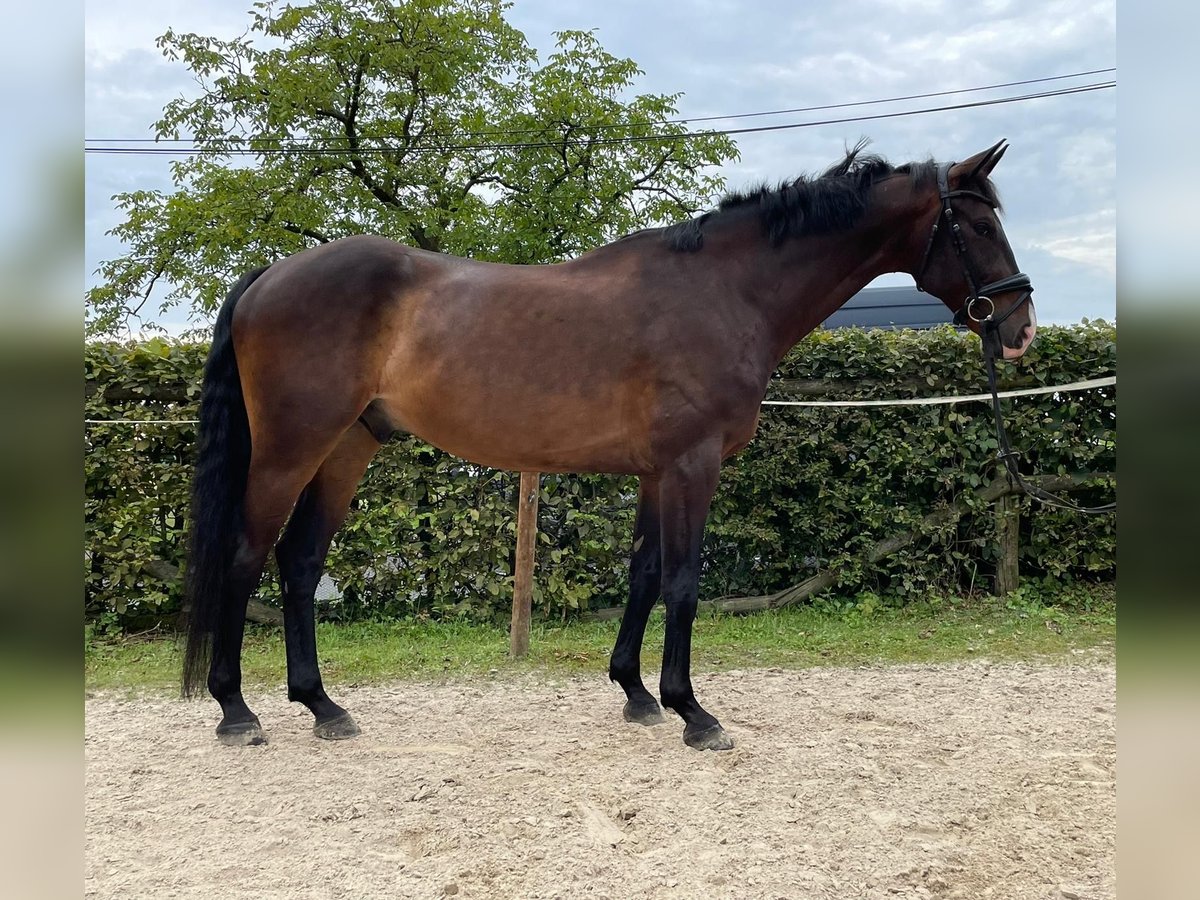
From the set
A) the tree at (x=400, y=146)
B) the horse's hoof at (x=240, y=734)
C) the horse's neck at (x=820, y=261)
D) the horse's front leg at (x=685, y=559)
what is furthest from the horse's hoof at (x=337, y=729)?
the tree at (x=400, y=146)

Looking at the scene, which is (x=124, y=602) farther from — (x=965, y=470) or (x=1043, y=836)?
(x=965, y=470)

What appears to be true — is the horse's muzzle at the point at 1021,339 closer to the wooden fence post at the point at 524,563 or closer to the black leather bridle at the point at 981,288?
the black leather bridle at the point at 981,288

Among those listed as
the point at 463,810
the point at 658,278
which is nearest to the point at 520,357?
the point at 658,278

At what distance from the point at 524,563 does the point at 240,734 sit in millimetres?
1887

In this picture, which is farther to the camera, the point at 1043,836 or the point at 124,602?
the point at 124,602

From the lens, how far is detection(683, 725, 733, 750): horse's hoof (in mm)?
3033

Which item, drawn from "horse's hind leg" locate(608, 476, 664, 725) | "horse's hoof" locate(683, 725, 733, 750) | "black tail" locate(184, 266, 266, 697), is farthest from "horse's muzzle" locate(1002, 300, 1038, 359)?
"black tail" locate(184, 266, 266, 697)

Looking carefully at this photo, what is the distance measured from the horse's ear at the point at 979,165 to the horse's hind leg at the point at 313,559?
110 inches

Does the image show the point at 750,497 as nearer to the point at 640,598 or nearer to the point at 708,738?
the point at 640,598

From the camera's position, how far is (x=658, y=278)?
321cm

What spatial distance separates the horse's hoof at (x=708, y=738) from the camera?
9.95ft

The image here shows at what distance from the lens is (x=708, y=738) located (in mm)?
3049

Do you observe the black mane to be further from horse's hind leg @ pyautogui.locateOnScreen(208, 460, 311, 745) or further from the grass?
the grass

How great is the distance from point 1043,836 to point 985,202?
2.34 metres
